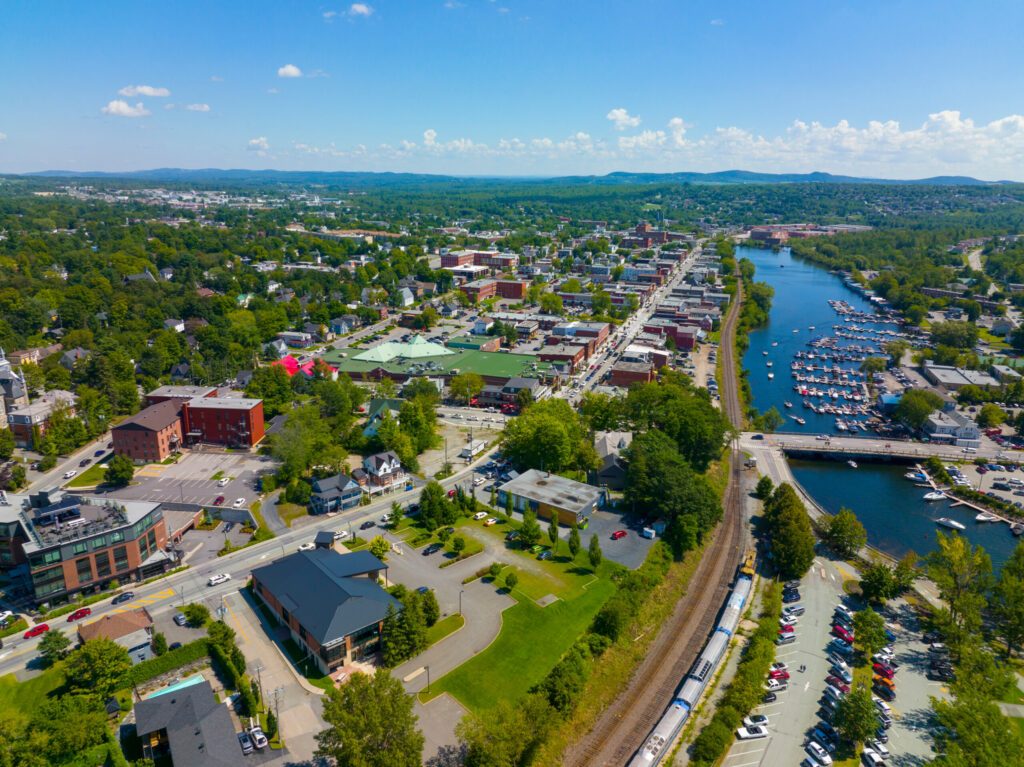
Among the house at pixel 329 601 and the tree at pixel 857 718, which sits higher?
the house at pixel 329 601

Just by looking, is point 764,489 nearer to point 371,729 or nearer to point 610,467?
point 610,467

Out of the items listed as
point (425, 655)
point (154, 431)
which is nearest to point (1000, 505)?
point (425, 655)

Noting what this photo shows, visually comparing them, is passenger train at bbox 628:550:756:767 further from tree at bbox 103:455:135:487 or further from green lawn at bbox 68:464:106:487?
green lawn at bbox 68:464:106:487

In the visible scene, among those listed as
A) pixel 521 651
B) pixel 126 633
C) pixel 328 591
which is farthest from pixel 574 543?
pixel 126 633

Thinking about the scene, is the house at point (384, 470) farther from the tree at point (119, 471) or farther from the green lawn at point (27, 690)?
the green lawn at point (27, 690)

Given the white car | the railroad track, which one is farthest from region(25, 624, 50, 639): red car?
the white car

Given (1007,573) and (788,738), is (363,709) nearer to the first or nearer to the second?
(788,738)

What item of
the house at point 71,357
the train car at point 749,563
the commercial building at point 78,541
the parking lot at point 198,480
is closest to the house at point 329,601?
the commercial building at point 78,541
